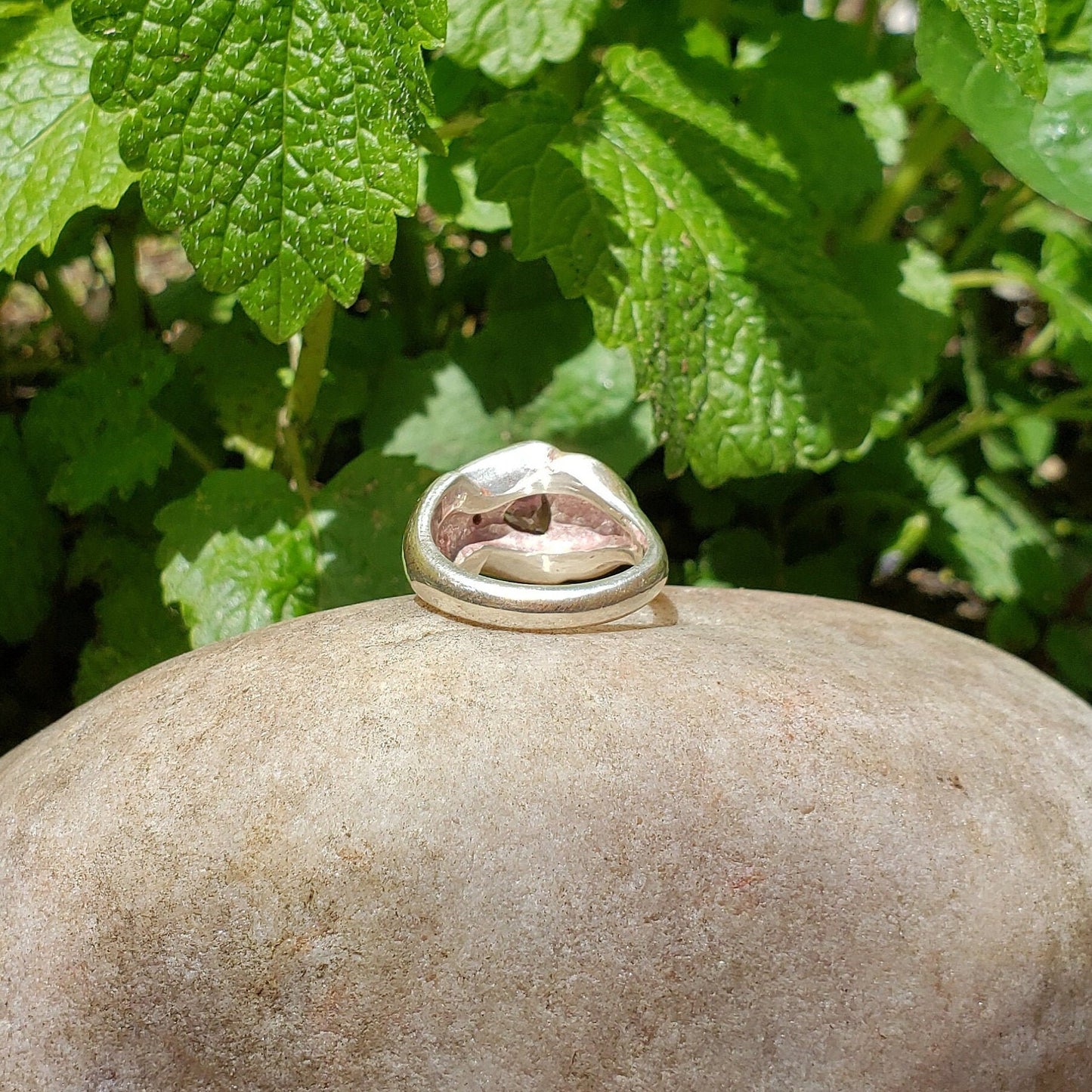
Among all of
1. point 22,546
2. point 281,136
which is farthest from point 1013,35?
point 22,546

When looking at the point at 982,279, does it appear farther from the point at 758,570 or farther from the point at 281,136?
the point at 281,136

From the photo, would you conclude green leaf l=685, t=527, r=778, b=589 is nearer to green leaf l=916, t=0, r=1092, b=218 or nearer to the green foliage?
the green foliage

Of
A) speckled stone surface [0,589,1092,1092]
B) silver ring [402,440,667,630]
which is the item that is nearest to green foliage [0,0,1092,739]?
silver ring [402,440,667,630]

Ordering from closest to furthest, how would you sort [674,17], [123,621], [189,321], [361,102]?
[361,102] < [123,621] < [674,17] < [189,321]

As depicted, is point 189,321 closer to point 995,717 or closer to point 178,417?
point 178,417

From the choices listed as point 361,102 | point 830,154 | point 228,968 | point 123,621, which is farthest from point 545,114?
point 228,968
